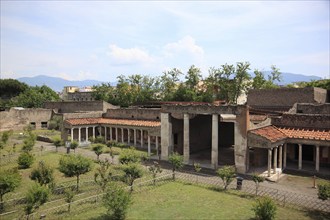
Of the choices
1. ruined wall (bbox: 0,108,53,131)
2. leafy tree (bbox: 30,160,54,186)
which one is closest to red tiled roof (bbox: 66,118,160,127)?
leafy tree (bbox: 30,160,54,186)

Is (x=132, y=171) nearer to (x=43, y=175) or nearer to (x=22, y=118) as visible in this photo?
(x=43, y=175)

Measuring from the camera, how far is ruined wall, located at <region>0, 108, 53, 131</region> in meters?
58.6

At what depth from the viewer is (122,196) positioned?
17234 millimetres

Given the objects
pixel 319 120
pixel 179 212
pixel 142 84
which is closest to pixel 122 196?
pixel 179 212

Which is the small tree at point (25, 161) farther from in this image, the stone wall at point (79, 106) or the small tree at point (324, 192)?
the small tree at point (324, 192)

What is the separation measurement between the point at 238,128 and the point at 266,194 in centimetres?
772

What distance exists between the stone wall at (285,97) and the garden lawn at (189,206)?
24.1 m

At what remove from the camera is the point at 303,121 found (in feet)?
102

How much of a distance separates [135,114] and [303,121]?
23.9 m

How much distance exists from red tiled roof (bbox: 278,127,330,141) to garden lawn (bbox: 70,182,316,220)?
11409mm

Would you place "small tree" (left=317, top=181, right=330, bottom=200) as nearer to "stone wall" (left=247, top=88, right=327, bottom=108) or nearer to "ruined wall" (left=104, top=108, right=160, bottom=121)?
"stone wall" (left=247, top=88, right=327, bottom=108)

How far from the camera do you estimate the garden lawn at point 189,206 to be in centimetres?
1777

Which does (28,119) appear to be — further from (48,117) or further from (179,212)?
(179,212)

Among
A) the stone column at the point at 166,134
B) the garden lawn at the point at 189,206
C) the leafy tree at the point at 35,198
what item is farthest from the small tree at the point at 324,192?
the stone column at the point at 166,134
